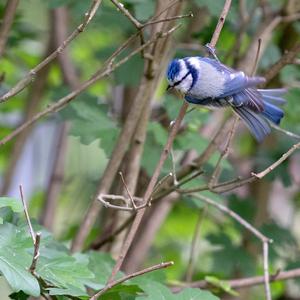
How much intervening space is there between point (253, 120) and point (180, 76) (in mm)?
224

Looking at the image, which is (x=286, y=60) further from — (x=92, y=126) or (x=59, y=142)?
(x=59, y=142)

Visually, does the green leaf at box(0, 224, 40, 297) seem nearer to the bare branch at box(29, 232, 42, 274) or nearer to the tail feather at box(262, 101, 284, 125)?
the bare branch at box(29, 232, 42, 274)

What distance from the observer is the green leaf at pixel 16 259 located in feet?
4.05

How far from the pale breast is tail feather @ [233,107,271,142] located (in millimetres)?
80

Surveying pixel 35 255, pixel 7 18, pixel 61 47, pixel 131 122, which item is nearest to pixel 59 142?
pixel 131 122

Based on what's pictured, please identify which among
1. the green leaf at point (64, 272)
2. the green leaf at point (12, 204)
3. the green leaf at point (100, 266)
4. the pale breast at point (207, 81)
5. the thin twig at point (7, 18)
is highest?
the thin twig at point (7, 18)

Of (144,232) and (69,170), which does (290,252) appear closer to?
(144,232)

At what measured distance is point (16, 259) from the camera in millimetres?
1290

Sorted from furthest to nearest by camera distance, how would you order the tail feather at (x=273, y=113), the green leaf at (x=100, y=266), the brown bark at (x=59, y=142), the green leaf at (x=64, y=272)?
1. the brown bark at (x=59, y=142)
2. the tail feather at (x=273, y=113)
3. the green leaf at (x=100, y=266)
4. the green leaf at (x=64, y=272)

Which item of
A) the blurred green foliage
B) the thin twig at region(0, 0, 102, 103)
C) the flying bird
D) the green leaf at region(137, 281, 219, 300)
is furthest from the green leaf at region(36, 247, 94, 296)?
the flying bird

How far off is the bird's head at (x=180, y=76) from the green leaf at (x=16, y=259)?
54 cm

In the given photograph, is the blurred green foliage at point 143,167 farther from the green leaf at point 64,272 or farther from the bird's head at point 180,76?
the bird's head at point 180,76

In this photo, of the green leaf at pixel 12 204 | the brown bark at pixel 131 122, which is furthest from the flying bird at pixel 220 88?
the green leaf at pixel 12 204

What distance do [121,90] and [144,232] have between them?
2.56 feet
